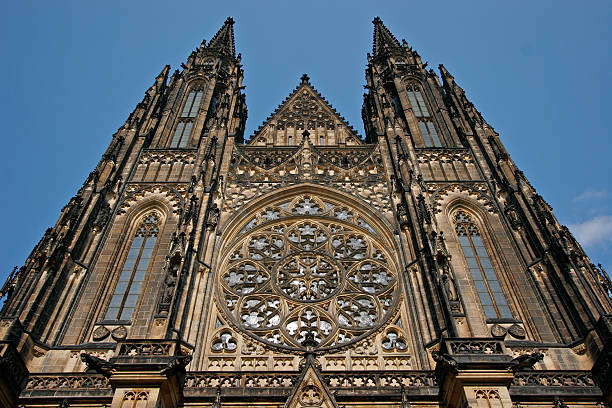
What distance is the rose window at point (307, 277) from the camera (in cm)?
1446

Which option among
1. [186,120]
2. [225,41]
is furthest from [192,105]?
[225,41]

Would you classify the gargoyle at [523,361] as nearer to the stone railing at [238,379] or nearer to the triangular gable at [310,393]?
the triangular gable at [310,393]

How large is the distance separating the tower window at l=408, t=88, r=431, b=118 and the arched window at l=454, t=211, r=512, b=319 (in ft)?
21.4

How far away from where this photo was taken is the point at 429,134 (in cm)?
2211

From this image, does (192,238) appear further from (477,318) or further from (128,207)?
(477,318)

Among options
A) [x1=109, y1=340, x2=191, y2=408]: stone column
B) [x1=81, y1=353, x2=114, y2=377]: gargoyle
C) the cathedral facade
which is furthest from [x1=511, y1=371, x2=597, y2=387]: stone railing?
[x1=81, y1=353, x2=114, y2=377]: gargoyle

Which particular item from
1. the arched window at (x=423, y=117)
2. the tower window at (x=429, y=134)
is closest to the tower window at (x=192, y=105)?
the arched window at (x=423, y=117)

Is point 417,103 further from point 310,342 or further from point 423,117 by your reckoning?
point 310,342

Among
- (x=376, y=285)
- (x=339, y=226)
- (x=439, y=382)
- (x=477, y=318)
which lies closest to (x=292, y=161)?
(x=339, y=226)

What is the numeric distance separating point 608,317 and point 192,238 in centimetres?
1034

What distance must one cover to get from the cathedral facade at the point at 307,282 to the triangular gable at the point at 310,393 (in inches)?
1.9

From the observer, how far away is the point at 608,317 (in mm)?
12680

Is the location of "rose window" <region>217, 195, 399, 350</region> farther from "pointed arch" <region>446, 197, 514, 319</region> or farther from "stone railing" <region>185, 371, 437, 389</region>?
"pointed arch" <region>446, 197, 514, 319</region>

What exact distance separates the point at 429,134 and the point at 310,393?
515 inches
